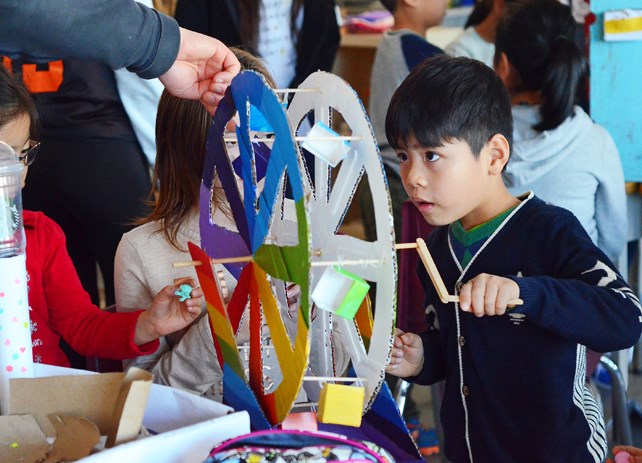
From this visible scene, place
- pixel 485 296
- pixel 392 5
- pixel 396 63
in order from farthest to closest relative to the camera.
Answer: pixel 392 5 < pixel 396 63 < pixel 485 296

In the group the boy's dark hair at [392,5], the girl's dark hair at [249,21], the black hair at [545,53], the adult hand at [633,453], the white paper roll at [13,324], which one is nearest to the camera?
the white paper roll at [13,324]

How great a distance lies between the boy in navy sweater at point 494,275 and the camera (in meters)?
1.15

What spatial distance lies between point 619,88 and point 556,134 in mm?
363

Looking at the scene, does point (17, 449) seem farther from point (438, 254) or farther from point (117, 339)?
point (438, 254)

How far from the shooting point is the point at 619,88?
7.93 ft

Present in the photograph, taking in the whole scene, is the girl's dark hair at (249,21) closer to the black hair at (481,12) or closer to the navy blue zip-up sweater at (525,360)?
the black hair at (481,12)

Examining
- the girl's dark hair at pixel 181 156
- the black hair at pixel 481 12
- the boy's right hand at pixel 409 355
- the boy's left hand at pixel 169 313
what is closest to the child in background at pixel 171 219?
the girl's dark hair at pixel 181 156

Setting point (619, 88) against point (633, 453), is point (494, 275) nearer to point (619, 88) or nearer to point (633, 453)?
point (633, 453)

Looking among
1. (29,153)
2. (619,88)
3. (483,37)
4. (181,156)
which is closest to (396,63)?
(483,37)

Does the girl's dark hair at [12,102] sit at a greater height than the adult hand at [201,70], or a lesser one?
lesser

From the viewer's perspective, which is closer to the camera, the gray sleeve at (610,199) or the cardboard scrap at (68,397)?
the cardboard scrap at (68,397)

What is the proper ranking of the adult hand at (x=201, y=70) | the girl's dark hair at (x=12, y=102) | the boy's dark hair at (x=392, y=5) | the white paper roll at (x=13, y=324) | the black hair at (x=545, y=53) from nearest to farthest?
1. the white paper roll at (x=13, y=324)
2. the adult hand at (x=201, y=70)
3. the girl's dark hair at (x=12, y=102)
4. the black hair at (x=545, y=53)
5. the boy's dark hair at (x=392, y=5)

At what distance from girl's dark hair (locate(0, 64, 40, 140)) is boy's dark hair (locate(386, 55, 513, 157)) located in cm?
60

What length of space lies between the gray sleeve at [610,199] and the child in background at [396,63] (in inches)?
21.6
